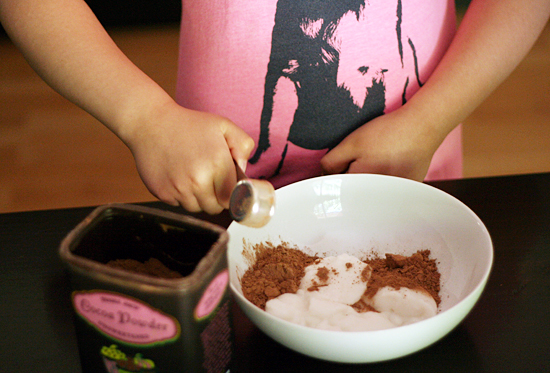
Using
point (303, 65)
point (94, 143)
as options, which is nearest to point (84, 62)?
point (303, 65)

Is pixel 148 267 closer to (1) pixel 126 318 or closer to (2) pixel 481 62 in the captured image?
(1) pixel 126 318

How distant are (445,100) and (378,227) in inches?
9.7

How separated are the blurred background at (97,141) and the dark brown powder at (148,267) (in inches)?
66.8

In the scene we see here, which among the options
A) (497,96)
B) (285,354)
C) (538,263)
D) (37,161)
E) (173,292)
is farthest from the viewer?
(497,96)

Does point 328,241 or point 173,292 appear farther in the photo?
point 328,241

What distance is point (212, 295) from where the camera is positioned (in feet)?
1.16

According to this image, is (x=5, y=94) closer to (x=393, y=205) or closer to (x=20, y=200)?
(x=20, y=200)

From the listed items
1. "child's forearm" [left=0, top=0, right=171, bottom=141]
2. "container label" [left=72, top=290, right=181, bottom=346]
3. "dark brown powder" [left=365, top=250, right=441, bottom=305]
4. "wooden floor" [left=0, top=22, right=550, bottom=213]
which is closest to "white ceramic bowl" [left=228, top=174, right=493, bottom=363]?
"dark brown powder" [left=365, top=250, right=441, bottom=305]

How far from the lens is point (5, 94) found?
2822 millimetres

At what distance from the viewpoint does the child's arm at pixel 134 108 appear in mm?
615

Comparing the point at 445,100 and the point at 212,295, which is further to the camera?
the point at 445,100

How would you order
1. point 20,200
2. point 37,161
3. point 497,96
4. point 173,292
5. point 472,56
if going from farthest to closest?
point 497,96
point 37,161
point 20,200
point 472,56
point 173,292

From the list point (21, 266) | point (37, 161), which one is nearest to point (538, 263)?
point (21, 266)

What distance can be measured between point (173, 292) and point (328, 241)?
37 cm
